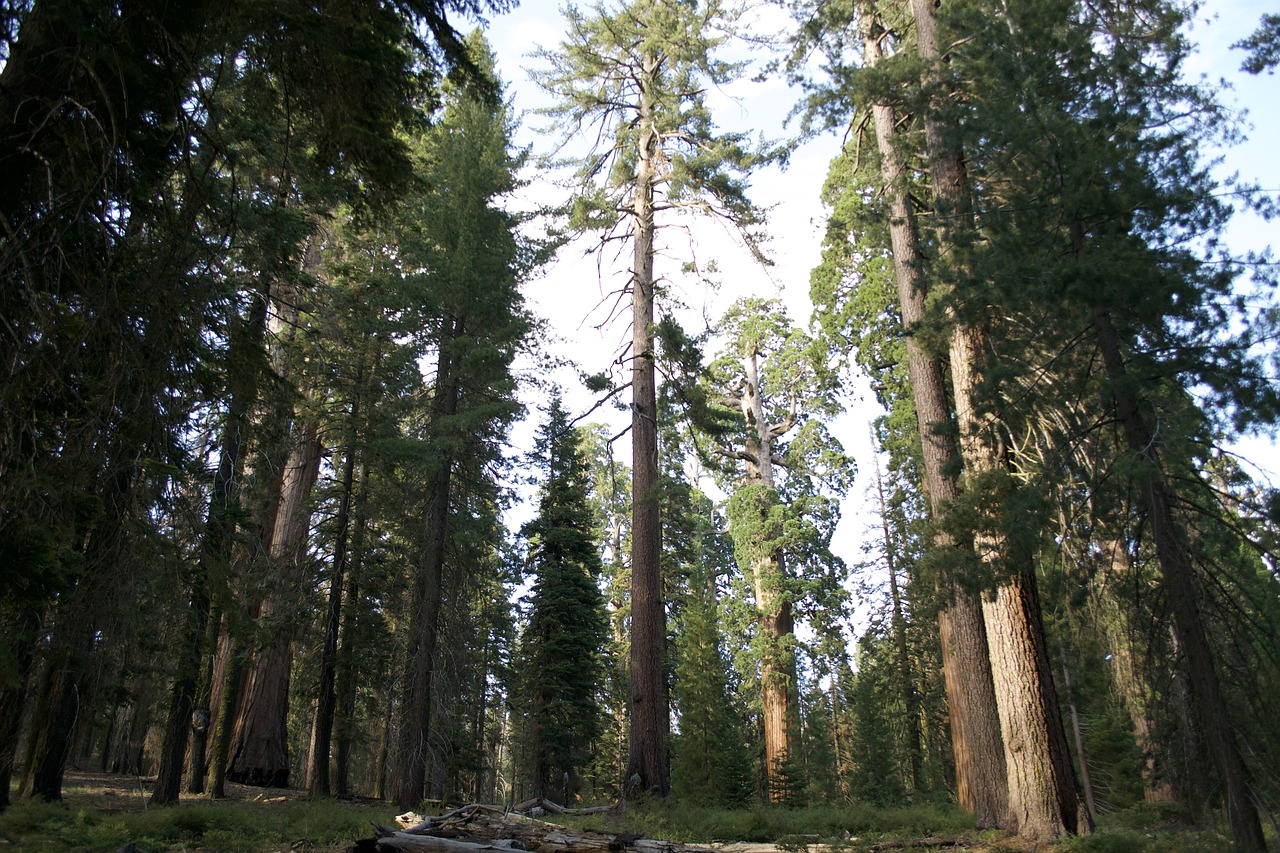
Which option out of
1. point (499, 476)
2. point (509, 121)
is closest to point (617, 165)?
point (509, 121)

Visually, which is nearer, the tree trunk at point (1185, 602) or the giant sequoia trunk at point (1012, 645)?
the tree trunk at point (1185, 602)

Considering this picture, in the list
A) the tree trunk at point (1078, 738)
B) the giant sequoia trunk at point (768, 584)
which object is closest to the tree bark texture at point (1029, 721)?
the giant sequoia trunk at point (768, 584)

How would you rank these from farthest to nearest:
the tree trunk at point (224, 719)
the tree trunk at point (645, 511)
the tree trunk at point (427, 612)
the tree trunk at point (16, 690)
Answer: the tree trunk at point (224, 719) → the tree trunk at point (427, 612) → the tree trunk at point (645, 511) → the tree trunk at point (16, 690)

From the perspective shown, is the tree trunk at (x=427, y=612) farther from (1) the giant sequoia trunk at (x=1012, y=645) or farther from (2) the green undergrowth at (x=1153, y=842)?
(2) the green undergrowth at (x=1153, y=842)

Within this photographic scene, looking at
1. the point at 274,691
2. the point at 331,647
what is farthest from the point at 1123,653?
the point at 274,691

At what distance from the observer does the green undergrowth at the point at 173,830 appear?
6758 mm

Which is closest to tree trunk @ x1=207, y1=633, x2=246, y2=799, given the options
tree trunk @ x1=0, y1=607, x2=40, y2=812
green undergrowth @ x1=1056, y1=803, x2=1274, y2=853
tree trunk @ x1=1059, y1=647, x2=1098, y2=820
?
tree trunk @ x1=0, y1=607, x2=40, y2=812

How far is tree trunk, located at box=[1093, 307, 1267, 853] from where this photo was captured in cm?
636

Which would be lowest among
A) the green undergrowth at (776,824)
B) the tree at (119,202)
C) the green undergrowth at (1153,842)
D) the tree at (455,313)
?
the green undergrowth at (776,824)

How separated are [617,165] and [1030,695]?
11.8 meters

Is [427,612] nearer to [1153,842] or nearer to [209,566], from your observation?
[209,566]

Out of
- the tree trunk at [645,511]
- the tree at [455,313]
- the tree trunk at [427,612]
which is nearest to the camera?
the tree trunk at [645,511]

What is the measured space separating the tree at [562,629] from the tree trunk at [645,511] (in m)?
7.15

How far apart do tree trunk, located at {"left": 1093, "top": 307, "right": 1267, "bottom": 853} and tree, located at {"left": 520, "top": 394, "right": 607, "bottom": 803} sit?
1519 centimetres
